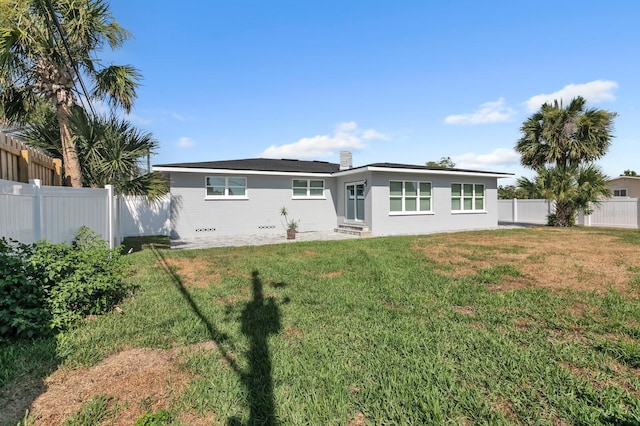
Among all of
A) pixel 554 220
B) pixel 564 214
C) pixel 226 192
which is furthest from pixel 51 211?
pixel 554 220

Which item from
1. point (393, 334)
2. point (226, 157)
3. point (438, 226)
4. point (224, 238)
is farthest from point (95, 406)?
point (226, 157)

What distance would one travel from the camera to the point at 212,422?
7.34 feet

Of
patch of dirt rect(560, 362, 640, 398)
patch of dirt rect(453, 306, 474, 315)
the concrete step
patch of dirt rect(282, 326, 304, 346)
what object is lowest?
patch of dirt rect(560, 362, 640, 398)

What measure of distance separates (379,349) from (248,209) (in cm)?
1241

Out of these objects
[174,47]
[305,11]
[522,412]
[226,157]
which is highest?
[305,11]

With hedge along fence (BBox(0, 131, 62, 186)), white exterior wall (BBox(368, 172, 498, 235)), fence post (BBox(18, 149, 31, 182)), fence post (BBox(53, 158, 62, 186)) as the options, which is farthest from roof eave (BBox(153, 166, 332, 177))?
fence post (BBox(18, 149, 31, 182))

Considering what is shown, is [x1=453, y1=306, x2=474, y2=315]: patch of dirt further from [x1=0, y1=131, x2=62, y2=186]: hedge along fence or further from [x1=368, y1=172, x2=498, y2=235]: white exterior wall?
[x1=368, y1=172, x2=498, y2=235]: white exterior wall

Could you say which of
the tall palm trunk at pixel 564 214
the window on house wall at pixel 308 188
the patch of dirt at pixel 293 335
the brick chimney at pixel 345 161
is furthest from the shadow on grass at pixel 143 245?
the tall palm trunk at pixel 564 214

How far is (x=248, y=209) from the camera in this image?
15008 mm

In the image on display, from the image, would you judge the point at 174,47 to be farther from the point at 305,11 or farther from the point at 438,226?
the point at 438,226

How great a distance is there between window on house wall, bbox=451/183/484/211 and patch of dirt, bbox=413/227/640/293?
17.6 ft

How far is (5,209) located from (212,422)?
11.6 feet

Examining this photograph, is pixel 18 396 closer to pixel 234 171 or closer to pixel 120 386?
pixel 120 386

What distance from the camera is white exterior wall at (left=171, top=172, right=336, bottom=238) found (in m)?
13.9
